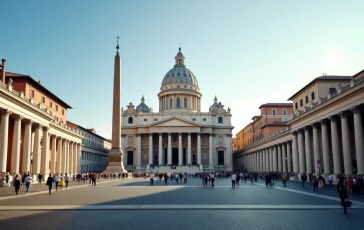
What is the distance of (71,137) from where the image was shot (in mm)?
61250

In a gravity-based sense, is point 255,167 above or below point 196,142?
below

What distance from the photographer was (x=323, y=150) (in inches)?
1471

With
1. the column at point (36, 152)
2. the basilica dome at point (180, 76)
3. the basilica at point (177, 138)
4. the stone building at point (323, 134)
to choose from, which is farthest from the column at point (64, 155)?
the basilica dome at point (180, 76)

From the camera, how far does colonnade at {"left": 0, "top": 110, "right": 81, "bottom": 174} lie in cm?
3172

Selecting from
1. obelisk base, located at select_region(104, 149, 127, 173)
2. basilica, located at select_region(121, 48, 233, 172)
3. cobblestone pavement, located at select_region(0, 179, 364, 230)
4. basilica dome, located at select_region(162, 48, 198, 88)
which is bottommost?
cobblestone pavement, located at select_region(0, 179, 364, 230)

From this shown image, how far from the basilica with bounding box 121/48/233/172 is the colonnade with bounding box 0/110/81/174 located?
26.5m

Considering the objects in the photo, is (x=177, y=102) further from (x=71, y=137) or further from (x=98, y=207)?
(x=98, y=207)

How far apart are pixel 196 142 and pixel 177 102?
58.3 ft

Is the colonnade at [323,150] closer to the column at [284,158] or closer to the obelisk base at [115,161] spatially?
the column at [284,158]

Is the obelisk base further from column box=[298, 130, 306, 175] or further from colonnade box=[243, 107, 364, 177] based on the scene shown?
colonnade box=[243, 107, 364, 177]

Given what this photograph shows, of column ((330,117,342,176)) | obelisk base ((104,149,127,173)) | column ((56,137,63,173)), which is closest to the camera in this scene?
column ((330,117,342,176))

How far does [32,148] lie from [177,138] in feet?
172

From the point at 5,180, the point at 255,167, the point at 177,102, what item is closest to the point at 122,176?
the point at 5,180

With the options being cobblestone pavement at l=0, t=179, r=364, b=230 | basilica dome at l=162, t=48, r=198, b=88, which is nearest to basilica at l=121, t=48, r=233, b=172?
basilica dome at l=162, t=48, r=198, b=88
